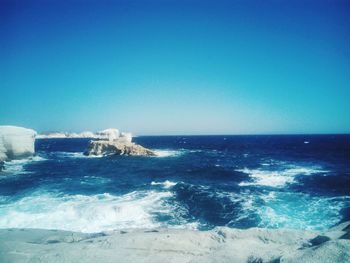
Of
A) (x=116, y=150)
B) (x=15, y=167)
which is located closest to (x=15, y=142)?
(x=15, y=167)

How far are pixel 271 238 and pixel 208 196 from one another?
1165 cm

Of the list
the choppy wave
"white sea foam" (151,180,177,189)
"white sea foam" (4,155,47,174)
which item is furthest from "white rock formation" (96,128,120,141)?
the choppy wave

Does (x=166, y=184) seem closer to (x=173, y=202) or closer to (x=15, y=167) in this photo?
(x=173, y=202)

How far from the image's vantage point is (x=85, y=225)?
12.1 meters

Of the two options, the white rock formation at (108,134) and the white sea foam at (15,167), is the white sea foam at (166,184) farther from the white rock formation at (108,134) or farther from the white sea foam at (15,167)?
the white rock formation at (108,134)

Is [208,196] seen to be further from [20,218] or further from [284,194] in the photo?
[20,218]

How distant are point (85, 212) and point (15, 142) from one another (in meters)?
35.5

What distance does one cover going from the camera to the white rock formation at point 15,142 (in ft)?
129

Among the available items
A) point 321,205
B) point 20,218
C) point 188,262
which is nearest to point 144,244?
point 188,262

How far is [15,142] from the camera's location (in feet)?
137

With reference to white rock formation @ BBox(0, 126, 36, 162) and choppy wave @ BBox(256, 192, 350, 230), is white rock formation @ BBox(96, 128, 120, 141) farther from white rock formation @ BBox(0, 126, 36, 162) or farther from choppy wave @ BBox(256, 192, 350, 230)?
choppy wave @ BBox(256, 192, 350, 230)

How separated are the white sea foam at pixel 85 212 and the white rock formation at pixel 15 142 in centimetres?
2702

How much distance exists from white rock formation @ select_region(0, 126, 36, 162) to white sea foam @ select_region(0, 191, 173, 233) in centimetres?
2702

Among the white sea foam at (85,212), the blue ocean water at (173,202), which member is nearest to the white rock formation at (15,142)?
the blue ocean water at (173,202)
